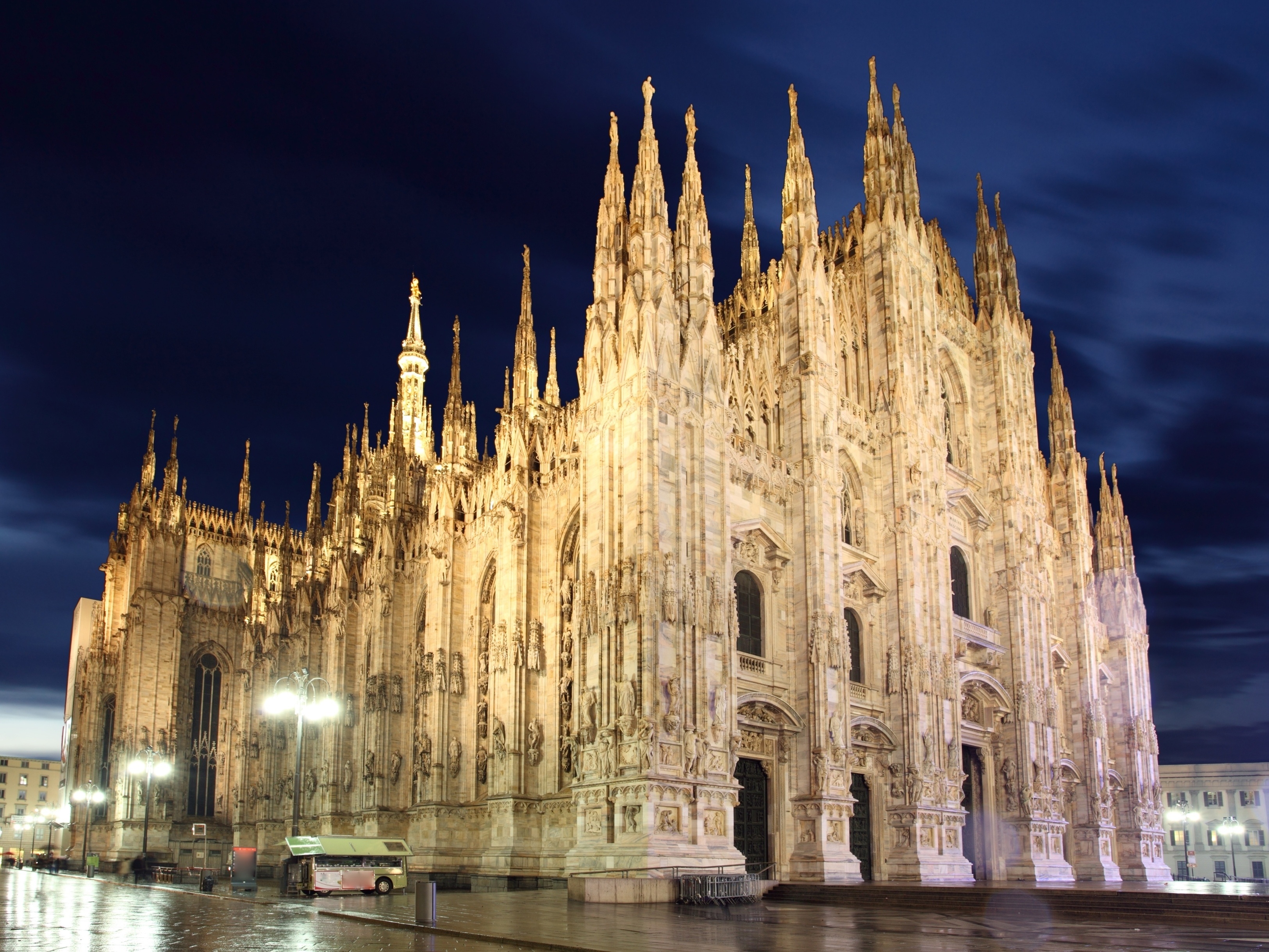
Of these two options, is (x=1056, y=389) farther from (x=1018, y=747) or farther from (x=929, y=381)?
(x=1018, y=747)

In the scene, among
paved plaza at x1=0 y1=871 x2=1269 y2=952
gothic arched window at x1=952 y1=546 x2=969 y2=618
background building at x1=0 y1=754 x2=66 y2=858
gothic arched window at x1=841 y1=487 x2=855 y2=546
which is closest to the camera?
paved plaza at x1=0 y1=871 x2=1269 y2=952

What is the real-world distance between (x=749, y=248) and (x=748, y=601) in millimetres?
14962

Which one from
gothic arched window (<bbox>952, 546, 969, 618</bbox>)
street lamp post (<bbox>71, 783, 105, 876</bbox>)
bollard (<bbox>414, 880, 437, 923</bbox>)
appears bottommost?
street lamp post (<bbox>71, 783, 105, 876</bbox>)

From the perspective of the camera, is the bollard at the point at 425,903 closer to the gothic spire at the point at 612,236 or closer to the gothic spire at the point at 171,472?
the gothic spire at the point at 612,236

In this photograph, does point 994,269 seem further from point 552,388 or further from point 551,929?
point 551,929

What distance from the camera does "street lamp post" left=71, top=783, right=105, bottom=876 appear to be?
6034cm

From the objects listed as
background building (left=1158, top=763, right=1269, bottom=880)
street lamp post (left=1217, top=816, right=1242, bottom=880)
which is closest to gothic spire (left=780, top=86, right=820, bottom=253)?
street lamp post (left=1217, top=816, right=1242, bottom=880)

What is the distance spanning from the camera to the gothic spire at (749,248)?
4194 cm

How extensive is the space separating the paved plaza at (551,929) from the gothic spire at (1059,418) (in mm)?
30459

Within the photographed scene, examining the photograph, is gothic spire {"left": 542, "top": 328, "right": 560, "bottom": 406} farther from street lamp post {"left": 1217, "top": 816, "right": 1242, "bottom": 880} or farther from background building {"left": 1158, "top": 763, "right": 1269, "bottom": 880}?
background building {"left": 1158, "top": 763, "right": 1269, "bottom": 880}

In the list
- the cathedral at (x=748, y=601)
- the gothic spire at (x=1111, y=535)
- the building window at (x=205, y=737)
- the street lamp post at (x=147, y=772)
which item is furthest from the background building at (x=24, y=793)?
the gothic spire at (x=1111, y=535)

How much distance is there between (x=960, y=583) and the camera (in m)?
45.2

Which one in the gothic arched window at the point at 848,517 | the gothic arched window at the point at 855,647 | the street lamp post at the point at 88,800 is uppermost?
the gothic arched window at the point at 848,517

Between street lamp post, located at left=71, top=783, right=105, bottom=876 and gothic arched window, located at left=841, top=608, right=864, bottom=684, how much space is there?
4311 centimetres
